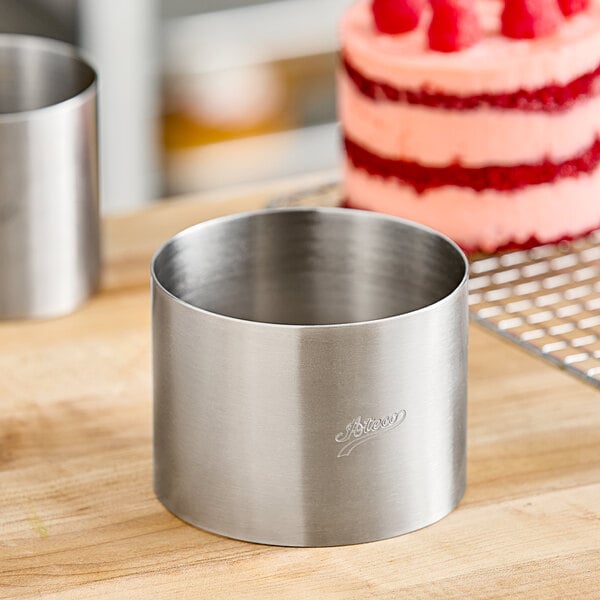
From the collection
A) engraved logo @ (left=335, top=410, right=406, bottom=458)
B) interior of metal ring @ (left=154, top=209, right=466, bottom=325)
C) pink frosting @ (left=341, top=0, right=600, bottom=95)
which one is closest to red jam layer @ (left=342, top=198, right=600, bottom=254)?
pink frosting @ (left=341, top=0, right=600, bottom=95)

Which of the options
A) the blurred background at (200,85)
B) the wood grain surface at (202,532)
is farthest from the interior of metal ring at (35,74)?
the blurred background at (200,85)

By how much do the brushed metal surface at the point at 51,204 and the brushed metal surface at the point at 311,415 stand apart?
180 millimetres

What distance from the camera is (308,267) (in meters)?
0.69

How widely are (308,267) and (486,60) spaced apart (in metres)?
0.23

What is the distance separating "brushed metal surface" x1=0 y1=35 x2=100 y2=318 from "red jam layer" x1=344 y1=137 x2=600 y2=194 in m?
0.20

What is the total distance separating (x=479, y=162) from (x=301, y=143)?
121 centimetres

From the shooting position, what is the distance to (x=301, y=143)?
6.78 feet

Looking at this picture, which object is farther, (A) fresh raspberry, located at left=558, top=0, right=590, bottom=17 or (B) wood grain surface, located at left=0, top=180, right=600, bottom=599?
(A) fresh raspberry, located at left=558, top=0, right=590, bottom=17

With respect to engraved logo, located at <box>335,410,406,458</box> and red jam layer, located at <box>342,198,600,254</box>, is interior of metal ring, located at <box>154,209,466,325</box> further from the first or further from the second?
red jam layer, located at <box>342,198,600,254</box>

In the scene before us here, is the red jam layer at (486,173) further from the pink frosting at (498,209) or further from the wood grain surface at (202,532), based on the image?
the wood grain surface at (202,532)

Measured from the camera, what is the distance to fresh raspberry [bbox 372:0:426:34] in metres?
0.87

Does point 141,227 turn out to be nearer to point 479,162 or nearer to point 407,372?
point 479,162

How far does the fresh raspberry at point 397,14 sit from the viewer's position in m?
0.87

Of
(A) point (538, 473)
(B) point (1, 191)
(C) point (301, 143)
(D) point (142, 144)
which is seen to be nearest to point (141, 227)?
(B) point (1, 191)
